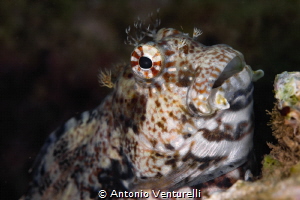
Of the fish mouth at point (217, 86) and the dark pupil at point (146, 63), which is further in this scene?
the dark pupil at point (146, 63)

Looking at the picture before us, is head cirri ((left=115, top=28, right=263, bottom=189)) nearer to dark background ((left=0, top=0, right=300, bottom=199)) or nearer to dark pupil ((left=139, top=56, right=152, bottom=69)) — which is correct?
dark pupil ((left=139, top=56, right=152, bottom=69))

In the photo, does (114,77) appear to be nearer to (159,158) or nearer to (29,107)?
(159,158)

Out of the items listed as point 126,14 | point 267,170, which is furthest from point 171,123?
point 126,14

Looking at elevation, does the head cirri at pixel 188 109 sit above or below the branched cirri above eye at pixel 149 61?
below

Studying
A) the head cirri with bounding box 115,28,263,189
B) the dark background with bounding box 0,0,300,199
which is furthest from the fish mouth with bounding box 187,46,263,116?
the dark background with bounding box 0,0,300,199

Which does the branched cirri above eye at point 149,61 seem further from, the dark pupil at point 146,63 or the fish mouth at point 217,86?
the fish mouth at point 217,86

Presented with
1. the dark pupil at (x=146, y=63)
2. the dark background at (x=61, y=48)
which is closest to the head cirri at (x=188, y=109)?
the dark pupil at (x=146, y=63)

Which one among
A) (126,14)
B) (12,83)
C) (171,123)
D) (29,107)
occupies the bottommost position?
(171,123)
